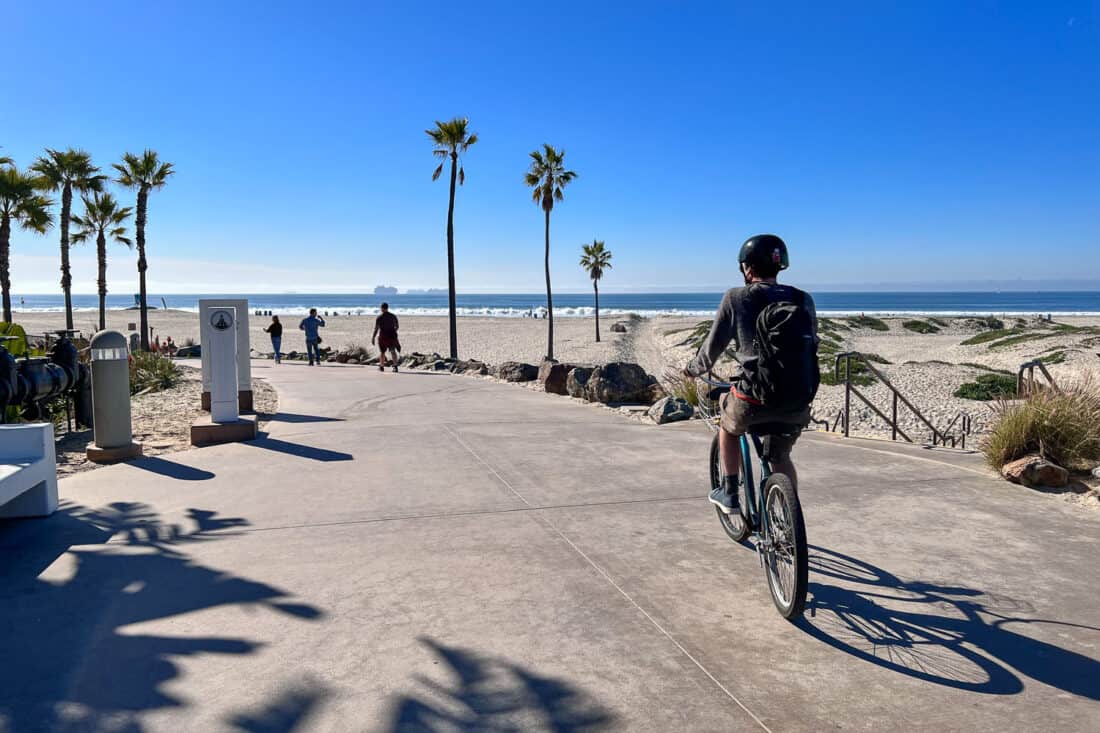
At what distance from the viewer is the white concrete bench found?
4977mm

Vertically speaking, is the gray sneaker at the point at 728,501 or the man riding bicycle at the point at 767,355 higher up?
the man riding bicycle at the point at 767,355

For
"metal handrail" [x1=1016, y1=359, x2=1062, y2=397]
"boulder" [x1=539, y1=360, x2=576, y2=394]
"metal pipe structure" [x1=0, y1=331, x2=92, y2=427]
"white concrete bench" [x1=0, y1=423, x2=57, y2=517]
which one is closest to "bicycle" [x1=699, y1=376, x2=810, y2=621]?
"white concrete bench" [x1=0, y1=423, x2=57, y2=517]

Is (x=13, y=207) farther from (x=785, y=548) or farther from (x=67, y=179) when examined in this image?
(x=785, y=548)

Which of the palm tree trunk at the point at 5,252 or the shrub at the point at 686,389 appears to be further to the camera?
the palm tree trunk at the point at 5,252

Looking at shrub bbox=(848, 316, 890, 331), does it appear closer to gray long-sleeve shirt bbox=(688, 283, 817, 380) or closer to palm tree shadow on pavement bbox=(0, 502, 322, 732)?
gray long-sleeve shirt bbox=(688, 283, 817, 380)

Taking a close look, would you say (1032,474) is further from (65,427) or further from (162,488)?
(65,427)

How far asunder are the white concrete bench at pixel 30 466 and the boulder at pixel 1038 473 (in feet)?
23.9

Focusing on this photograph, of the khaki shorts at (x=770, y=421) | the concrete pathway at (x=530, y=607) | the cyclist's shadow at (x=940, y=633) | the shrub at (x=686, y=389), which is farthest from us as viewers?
the shrub at (x=686, y=389)

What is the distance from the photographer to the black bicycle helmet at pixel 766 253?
398 centimetres

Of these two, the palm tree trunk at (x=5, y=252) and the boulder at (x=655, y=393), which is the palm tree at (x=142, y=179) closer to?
the palm tree trunk at (x=5, y=252)

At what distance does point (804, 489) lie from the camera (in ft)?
20.0

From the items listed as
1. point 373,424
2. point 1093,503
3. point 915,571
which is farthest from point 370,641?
point 373,424

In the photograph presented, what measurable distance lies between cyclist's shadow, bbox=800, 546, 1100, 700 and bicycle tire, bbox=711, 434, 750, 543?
490 mm

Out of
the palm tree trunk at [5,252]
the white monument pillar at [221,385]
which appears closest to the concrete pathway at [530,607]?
the white monument pillar at [221,385]
